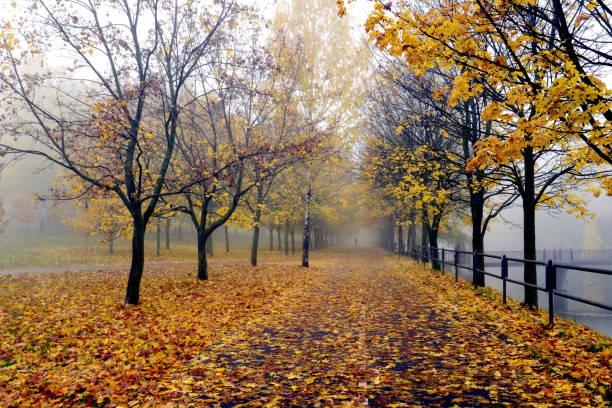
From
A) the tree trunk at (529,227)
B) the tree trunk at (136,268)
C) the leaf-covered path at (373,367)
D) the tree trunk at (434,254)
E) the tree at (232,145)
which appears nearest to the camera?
the leaf-covered path at (373,367)

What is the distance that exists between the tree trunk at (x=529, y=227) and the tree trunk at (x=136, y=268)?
9.83 m

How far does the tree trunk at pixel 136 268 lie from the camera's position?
32.4 ft

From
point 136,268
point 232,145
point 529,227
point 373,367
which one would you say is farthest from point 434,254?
point 373,367

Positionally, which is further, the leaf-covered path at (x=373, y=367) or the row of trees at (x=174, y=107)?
the row of trees at (x=174, y=107)

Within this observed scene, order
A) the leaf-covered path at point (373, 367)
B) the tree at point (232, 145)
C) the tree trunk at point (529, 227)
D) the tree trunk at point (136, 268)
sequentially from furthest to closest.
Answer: the tree at point (232, 145), the tree trunk at point (136, 268), the tree trunk at point (529, 227), the leaf-covered path at point (373, 367)

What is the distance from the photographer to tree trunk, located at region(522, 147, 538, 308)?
9.13 metres

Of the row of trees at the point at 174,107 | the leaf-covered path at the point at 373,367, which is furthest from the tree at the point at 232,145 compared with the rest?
the leaf-covered path at the point at 373,367

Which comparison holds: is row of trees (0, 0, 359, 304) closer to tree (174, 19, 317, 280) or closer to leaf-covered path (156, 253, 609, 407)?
tree (174, 19, 317, 280)

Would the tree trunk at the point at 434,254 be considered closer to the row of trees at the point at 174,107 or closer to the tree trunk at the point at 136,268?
the row of trees at the point at 174,107

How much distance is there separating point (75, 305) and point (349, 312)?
22.9 feet

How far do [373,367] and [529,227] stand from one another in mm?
6500

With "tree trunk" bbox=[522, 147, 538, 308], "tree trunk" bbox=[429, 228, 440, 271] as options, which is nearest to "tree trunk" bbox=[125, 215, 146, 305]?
"tree trunk" bbox=[522, 147, 538, 308]

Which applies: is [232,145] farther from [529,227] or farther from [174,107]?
[529,227]

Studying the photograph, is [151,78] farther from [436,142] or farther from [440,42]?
[436,142]
